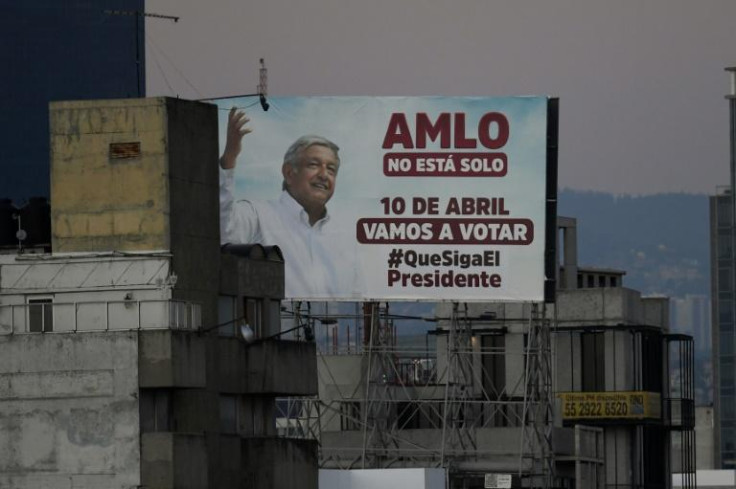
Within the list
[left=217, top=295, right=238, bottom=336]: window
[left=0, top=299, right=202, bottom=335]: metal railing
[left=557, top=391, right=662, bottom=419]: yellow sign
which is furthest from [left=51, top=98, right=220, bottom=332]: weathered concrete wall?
[left=557, top=391, right=662, bottom=419]: yellow sign

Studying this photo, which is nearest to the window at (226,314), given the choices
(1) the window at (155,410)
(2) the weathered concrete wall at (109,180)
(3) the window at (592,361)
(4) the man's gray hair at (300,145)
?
(2) the weathered concrete wall at (109,180)

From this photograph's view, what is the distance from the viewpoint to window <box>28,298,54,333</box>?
65125 millimetres

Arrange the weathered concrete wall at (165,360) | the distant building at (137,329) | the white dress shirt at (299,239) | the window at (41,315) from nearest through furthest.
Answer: the weathered concrete wall at (165,360) < the distant building at (137,329) < the window at (41,315) < the white dress shirt at (299,239)

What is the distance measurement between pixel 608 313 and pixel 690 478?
18240 mm

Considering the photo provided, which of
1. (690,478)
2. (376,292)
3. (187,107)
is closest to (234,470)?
(187,107)

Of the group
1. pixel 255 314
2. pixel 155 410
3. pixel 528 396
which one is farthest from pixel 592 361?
pixel 155 410

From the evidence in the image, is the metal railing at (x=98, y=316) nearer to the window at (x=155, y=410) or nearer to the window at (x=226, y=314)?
the window at (x=155, y=410)

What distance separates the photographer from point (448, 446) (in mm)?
99125

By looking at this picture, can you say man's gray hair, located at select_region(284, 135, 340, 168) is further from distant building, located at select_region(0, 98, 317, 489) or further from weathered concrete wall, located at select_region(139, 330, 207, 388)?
weathered concrete wall, located at select_region(139, 330, 207, 388)

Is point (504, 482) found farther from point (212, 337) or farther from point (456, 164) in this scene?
point (212, 337)

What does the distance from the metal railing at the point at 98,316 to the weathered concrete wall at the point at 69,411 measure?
946mm

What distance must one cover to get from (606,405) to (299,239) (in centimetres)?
2546

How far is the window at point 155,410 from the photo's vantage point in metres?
62.9

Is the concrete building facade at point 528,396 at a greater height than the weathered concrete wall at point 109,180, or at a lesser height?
lesser
